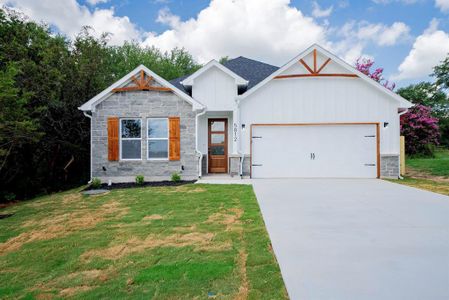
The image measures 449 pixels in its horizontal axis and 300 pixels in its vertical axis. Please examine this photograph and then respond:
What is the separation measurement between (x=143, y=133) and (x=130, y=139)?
587 mm

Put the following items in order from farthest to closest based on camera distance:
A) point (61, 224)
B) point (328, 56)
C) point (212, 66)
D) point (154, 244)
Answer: point (212, 66), point (328, 56), point (61, 224), point (154, 244)

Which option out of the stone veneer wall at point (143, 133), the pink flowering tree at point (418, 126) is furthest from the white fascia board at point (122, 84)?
the pink flowering tree at point (418, 126)

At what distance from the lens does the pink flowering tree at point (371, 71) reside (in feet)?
63.9

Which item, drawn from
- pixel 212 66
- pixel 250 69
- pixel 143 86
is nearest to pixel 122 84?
pixel 143 86

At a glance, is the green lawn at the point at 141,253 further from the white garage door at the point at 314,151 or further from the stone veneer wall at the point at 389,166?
the stone veneer wall at the point at 389,166

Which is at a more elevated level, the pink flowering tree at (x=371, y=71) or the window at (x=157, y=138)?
the pink flowering tree at (x=371, y=71)

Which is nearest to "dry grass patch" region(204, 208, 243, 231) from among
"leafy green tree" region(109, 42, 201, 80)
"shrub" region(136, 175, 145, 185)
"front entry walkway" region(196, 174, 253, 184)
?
"front entry walkway" region(196, 174, 253, 184)

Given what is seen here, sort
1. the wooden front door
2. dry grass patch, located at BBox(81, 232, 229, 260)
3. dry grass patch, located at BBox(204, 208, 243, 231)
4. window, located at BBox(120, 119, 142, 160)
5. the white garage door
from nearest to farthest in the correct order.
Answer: dry grass patch, located at BBox(81, 232, 229, 260) → dry grass patch, located at BBox(204, 208, 243, 231) → window, located at BBox(120, 119, 142, 160) → the white garage door → the wooden front door

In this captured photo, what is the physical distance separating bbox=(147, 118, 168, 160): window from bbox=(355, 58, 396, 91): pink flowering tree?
1614 cm

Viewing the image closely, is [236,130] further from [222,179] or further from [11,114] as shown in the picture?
[11,114]

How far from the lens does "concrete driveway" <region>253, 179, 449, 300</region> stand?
2.66m

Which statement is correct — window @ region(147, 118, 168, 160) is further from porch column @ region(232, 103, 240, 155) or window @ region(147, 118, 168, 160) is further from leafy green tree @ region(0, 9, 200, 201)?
leafy green tree @ region(0, 9, 200, 201)

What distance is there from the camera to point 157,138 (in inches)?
419

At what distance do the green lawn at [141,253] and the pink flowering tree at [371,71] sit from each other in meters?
17.8
